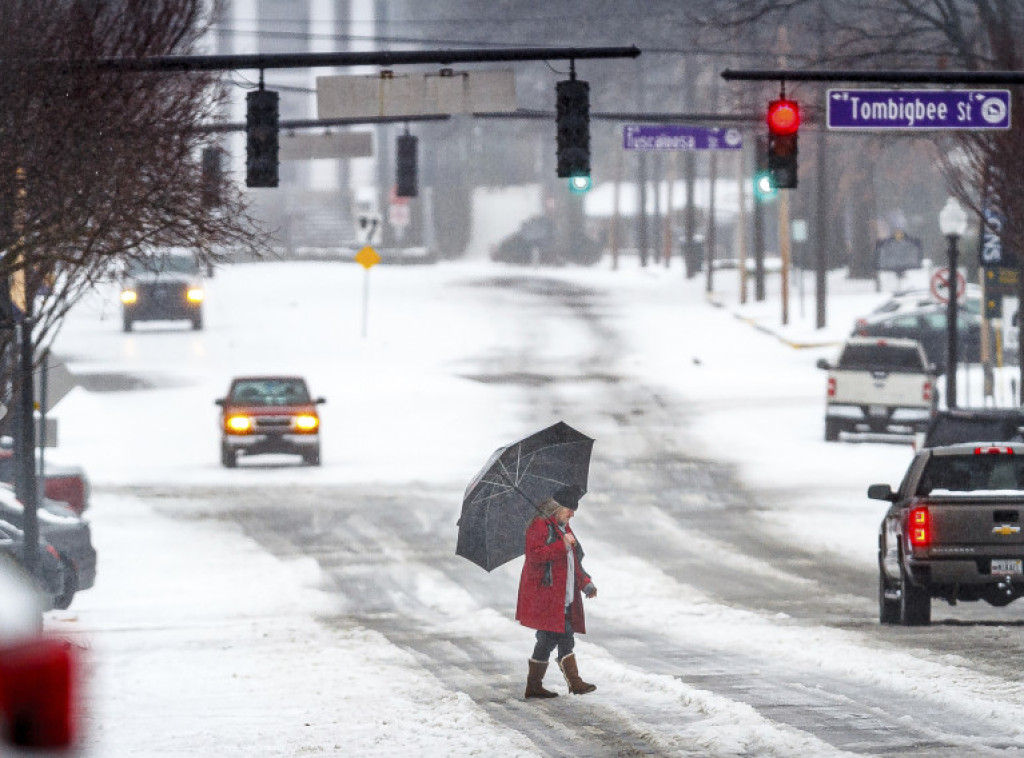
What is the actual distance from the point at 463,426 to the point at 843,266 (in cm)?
4460

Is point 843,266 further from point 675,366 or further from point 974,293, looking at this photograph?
point 675,366

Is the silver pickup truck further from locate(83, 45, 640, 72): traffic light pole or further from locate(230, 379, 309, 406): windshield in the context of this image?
locate(83, 45, 640, 72): traffic light pole

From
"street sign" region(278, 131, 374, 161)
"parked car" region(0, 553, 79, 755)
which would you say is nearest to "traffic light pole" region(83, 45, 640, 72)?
"parked car" region(0, 553, 79, 755)

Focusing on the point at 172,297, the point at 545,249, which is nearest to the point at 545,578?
the point at 172,297

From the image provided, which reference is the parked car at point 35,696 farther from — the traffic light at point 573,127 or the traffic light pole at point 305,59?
the traffic light at point 573,127

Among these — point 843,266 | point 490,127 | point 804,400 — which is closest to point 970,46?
point 804,400

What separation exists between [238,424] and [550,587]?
2044 centimetres

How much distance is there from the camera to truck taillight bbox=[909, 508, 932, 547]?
1617cm

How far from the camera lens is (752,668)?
47.5 feet

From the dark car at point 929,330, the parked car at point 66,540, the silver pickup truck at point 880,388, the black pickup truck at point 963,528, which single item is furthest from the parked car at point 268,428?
the dark car at point 929,330

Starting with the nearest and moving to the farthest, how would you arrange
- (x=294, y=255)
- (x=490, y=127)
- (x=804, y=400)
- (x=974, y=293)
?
(x=804, y=400) < (x=974, y=293) < (x=294, y=255) < (x=490, y=127)

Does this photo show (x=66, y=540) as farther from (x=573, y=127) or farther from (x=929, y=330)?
(x=929, y=330)

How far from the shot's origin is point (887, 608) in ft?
56.9

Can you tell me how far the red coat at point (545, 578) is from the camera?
12.8m
